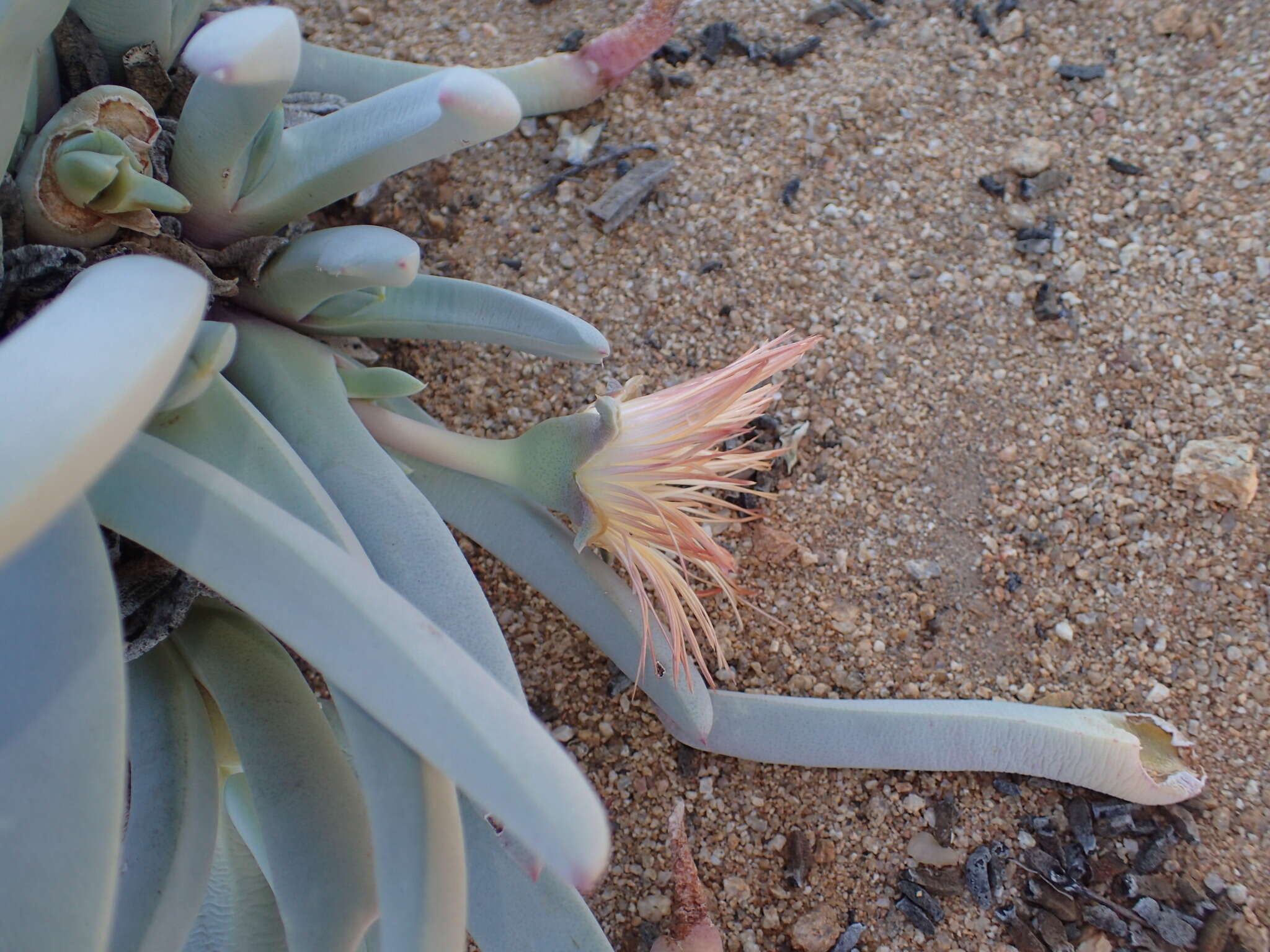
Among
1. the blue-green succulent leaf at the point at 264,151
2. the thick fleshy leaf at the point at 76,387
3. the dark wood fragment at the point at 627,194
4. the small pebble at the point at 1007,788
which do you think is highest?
the thick fleshy leaf at the point at 76,387

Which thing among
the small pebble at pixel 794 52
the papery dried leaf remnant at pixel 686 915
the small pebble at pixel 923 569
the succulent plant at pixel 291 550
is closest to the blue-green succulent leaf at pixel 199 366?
the succulent plant at pixel 291 550

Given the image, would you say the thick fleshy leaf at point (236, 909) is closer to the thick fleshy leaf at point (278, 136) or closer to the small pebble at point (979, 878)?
the thick fleshy leaf at point (278, 136)

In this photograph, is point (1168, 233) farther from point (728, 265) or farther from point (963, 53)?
point (728, 265)

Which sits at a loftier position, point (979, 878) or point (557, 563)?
point (557, 563)

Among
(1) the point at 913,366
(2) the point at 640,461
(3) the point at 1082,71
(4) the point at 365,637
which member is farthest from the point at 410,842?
(3) the point at 1082,71

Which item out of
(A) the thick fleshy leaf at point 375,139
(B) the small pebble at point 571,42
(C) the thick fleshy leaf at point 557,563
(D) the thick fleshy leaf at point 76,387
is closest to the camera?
(D) the thick fleshy leaf at point 76,387

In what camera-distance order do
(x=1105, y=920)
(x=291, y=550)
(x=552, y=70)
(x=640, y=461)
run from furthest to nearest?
(x=552, y=70), (x=1105, y=920), (x=640, y=461), (x=291, y=550)

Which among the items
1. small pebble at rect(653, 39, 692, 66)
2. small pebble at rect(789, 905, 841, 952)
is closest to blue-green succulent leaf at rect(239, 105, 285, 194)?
small pebble at rect(653, 39, 692, 66)

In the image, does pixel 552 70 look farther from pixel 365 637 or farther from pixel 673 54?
pixel 365 637
